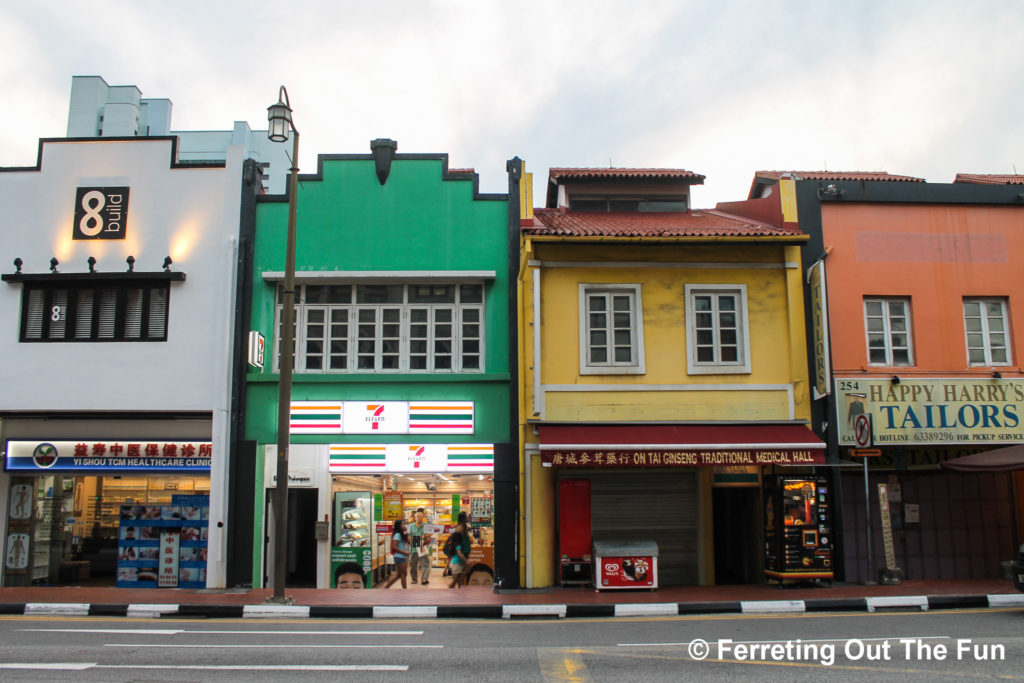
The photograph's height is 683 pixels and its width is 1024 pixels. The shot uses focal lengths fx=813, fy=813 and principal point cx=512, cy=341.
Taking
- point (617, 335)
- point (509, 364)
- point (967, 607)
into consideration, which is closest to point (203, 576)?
point (509, 364)

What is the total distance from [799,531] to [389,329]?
880 cm

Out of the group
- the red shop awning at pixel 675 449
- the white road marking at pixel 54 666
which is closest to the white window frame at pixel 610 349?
the red shop awning at pixel 675 449

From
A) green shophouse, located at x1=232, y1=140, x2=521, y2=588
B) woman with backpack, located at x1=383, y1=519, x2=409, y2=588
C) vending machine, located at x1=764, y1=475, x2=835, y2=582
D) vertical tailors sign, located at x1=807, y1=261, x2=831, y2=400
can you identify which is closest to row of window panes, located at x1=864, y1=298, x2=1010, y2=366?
vertical tailors sign, located at x1=807, y1=261, x2=831, y2=400

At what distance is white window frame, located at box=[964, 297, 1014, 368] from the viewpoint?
54.4 ft

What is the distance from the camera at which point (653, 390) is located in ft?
51.7

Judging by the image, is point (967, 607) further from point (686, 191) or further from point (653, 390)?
point (686, 191)

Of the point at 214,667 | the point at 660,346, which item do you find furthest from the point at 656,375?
the point at 214,667

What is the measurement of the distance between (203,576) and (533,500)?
6755 mm

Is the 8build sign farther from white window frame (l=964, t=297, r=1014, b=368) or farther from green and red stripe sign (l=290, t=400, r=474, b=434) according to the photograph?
white window frame (l=964, t=297, r=1014, b=368)

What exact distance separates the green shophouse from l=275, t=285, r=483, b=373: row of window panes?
0.09ft

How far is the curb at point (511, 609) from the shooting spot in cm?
1280

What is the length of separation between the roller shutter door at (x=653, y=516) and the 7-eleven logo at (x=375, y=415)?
427 cm

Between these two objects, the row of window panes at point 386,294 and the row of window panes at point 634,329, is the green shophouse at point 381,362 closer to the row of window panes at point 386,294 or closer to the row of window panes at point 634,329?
the row of window panes at point 386,294

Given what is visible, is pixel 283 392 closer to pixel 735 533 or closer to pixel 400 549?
pixel 400 549
